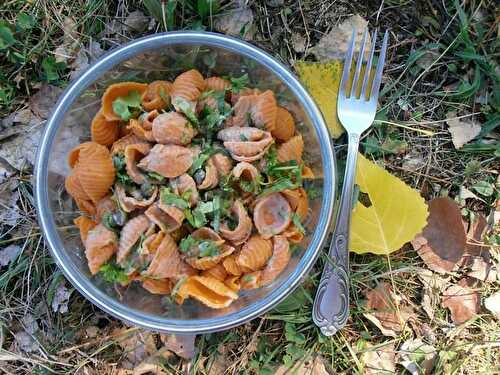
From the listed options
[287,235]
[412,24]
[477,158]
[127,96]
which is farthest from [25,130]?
[477,158]

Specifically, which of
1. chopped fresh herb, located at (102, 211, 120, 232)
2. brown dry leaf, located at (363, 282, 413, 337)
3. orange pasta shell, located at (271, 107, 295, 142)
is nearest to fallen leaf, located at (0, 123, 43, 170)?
chopped fresh herb, located at (102, 211, 120, 232)

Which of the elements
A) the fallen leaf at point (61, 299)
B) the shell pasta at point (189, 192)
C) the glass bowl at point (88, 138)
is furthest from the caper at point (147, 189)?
the fallen leaf at point (61, 299)

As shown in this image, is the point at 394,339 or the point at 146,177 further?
the point at 394,339

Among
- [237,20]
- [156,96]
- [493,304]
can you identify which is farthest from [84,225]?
[493,304]

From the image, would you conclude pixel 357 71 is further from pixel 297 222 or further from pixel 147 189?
pixel 147 189

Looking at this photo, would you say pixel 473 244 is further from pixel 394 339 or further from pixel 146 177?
pixel 146 177

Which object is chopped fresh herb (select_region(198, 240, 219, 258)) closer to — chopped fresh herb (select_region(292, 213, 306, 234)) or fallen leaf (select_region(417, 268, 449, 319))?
chopped fresh herb (select_region(292, 213, 306, 234))
